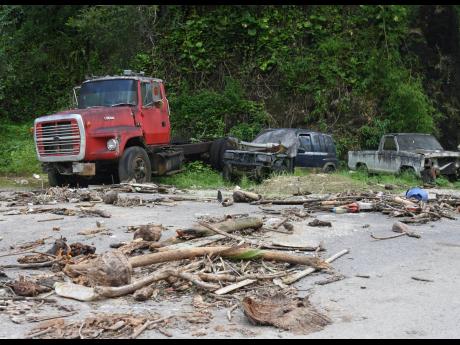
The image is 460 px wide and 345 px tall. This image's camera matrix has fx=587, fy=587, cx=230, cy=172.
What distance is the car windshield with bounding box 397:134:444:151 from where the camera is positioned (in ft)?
64.8

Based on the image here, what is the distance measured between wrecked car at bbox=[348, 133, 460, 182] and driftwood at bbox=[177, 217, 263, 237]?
445 inches

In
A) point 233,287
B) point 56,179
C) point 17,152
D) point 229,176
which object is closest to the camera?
point 233,287

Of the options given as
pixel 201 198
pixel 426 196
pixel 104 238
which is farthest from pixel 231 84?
pixel 104 238

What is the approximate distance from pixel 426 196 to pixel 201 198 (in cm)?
495

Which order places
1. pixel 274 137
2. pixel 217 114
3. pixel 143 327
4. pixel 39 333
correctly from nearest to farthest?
pixel 39 333 → pixel 143 327 → pixel 274 137 → pixel 217 114

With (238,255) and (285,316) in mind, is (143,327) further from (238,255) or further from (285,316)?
(238,255)

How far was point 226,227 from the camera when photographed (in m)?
8.17

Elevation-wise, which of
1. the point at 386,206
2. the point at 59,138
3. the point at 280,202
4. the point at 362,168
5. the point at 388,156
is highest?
the point at 59,138

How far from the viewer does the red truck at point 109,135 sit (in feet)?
50.3

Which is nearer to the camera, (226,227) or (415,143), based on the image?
(226,227)

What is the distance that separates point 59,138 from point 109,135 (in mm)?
1367

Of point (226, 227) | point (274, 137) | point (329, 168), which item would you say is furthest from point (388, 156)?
point (226, 227)

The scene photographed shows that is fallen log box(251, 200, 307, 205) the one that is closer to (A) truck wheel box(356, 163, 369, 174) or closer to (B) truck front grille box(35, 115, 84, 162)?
(B) truck front grille box(35, 115, 84, 162)

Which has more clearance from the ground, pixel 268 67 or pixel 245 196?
pixel 268 67
